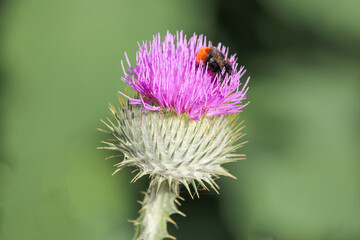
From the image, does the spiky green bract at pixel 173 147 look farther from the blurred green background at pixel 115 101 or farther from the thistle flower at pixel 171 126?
the blurred green background at pixel 115 101

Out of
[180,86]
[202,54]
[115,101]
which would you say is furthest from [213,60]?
[115,101]

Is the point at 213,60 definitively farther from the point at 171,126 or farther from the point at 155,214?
the point at 155,214

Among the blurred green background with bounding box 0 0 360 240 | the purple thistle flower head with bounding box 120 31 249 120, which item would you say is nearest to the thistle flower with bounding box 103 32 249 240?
the purple thistle flower head with bounding box 120 31 249 120

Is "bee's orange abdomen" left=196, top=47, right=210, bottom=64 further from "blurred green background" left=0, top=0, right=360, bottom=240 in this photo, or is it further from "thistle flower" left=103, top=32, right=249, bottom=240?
"blurred green background" left=0, top=0, right=360, bottom=240
